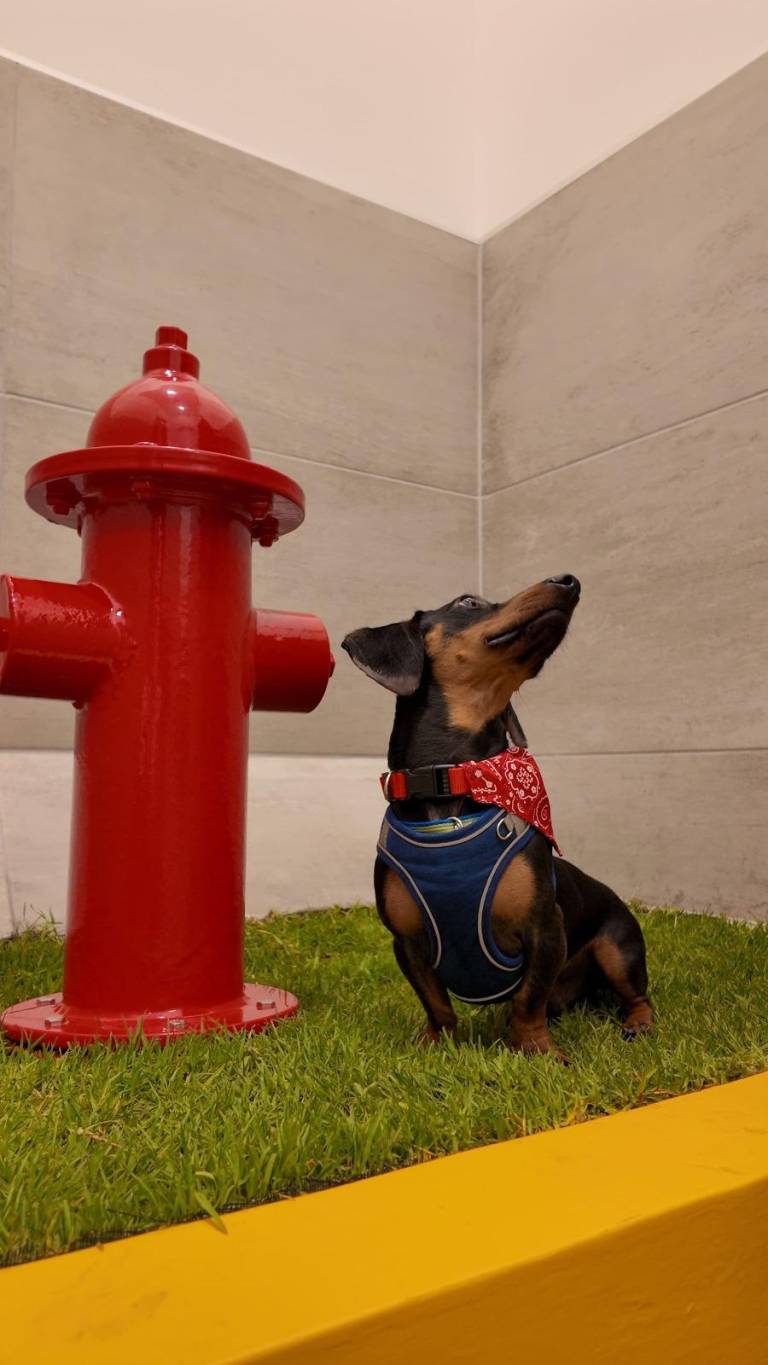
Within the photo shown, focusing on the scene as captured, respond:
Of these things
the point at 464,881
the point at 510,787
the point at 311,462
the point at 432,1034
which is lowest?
the point at 432,1034

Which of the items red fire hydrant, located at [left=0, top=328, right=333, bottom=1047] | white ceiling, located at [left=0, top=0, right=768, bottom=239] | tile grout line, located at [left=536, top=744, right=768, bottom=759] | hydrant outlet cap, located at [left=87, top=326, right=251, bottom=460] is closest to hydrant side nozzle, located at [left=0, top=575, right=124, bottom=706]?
red fire hydrant, located at [left=0, top=328, right=333, bottom=1047]

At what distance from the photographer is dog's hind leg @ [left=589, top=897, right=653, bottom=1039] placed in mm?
1651

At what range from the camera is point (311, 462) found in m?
3.23

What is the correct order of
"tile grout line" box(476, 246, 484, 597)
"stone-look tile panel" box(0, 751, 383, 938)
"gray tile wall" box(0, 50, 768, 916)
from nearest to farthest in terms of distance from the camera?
"stone-look tile panel" box(0, 751, 383, 938) < "gray tile wall" box(0, 50, 768, 916) < "tile grout line" box(476, 246, 484, 597)

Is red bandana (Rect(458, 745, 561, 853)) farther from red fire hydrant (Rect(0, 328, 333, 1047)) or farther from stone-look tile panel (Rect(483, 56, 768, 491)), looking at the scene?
stone-look tile panel (Rect(483, 56, 768, 491))

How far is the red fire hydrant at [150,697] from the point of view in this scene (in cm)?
149

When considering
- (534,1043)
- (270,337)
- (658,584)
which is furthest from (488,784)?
(270,337)

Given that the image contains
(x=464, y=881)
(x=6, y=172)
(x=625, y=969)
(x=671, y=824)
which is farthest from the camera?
(x=671, y=824)

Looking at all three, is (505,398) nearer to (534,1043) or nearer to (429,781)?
(429,781)

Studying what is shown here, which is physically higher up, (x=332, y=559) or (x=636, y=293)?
(x=636, y=293)

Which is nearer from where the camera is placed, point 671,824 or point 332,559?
point 671,824

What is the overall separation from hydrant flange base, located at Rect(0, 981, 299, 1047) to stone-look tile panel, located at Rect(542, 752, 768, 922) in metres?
1.60

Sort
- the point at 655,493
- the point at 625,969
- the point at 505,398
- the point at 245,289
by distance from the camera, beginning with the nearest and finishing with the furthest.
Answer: the point at 625,969
the point at 655,493
the point at 245,289
the point at 505,398

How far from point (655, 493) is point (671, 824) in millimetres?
981
